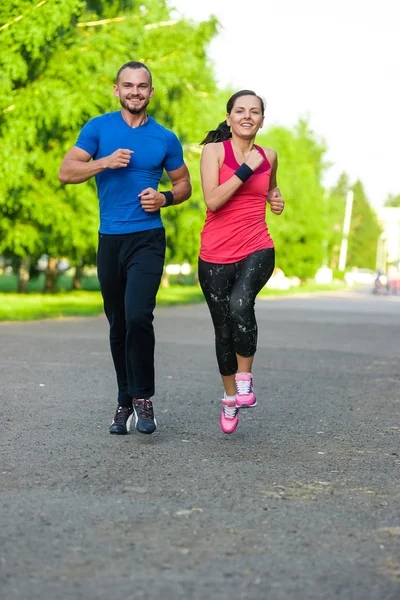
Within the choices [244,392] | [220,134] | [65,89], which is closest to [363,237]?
[65,89]

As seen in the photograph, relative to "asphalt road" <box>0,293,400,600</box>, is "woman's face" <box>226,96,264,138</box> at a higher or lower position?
higher

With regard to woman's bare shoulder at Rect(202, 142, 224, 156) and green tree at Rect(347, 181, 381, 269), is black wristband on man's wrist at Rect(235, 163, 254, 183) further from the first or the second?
green tree at Rect(347, 181, 381, 269)

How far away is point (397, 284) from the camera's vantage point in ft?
203

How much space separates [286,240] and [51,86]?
42334 millimetres

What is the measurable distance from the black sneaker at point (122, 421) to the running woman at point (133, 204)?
0.15 meters

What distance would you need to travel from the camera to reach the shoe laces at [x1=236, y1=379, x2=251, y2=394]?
265 inches

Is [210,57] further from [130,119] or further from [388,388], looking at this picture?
[130,119]

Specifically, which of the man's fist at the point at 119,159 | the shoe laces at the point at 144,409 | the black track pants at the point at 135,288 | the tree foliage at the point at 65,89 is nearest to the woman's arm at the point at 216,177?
the black track pants at the point at 135,288

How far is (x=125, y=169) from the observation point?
21.3 feet

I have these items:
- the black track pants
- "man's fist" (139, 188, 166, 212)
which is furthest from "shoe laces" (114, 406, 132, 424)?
"man's fist" (139, 188, 166, 212)

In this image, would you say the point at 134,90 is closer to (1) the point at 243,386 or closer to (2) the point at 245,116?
(2) the point at 245,116

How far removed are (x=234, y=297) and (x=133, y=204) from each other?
30.8 inches

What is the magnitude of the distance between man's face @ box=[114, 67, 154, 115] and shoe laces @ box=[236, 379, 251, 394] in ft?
5.31

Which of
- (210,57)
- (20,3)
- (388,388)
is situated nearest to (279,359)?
(388,388)
